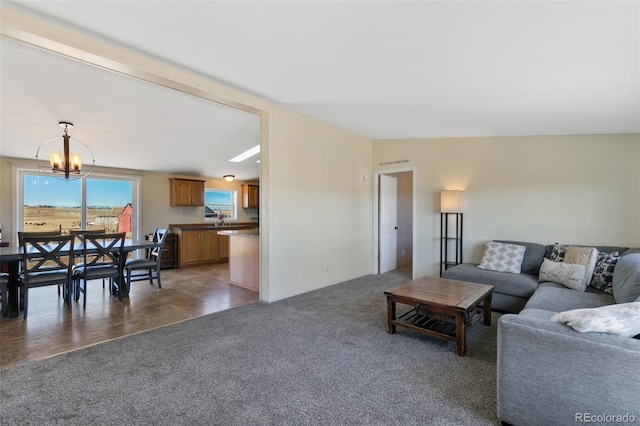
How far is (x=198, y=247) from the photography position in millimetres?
6586

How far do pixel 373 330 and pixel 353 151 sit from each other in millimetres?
3282

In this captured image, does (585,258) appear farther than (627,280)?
Yes

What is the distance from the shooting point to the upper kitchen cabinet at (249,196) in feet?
26.1

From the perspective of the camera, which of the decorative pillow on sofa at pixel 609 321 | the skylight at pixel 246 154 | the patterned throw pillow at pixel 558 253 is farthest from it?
the skylight at pixel 246 154

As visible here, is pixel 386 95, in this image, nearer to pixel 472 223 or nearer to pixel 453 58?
pixel 453 58

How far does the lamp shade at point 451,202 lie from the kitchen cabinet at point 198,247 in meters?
5.00

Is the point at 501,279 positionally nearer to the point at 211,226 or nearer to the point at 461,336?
the point at 461,336

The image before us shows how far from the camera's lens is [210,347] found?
2.61 m

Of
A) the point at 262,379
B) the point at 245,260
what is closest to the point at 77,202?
the point at 245,260

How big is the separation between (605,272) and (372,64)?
10.6ft

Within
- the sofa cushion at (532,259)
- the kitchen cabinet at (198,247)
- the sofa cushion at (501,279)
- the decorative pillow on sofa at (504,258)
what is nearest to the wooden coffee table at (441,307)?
the sofa cushion at (501,279)

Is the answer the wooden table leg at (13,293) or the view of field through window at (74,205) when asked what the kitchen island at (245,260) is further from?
the view of field through window at (74,205)

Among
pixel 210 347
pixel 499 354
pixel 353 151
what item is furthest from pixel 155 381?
pixel 353 151

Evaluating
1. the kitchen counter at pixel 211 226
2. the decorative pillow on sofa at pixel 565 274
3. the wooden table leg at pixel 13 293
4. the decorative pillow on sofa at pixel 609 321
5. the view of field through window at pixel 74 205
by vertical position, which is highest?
the view of field through window at pixel 74 205
